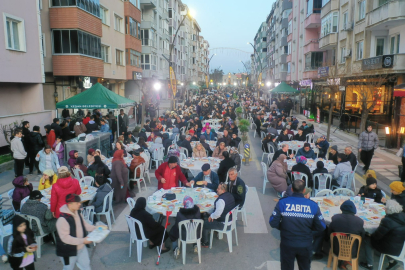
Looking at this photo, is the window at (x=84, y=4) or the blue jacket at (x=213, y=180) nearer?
the blue jacket at (x=213, y=180)

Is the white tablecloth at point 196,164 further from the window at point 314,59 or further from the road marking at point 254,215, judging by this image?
the window at point 314,59

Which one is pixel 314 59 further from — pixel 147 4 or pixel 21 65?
pixel 21 65

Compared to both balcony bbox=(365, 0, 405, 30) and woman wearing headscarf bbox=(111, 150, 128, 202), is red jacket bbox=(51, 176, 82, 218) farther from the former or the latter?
balcony bbox=(365, 0, 405, 30)

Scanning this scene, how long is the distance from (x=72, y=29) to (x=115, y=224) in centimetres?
1611

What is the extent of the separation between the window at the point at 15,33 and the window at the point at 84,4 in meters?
4.63

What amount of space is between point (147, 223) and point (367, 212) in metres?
4.42

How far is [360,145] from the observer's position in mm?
12367

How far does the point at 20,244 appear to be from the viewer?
194 inches

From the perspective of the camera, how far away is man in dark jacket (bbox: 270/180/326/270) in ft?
15.1

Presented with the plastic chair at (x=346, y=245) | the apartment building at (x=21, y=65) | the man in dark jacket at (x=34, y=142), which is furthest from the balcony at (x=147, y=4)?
the plastic chair at (x=346, y=245)

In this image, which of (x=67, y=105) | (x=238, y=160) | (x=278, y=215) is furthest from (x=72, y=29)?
(x=278, y=215)

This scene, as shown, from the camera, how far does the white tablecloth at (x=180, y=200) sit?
22.4 feet

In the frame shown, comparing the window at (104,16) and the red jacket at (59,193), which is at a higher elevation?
the window at (104,16)

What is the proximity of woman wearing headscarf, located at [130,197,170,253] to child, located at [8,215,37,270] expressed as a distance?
1840 mm
